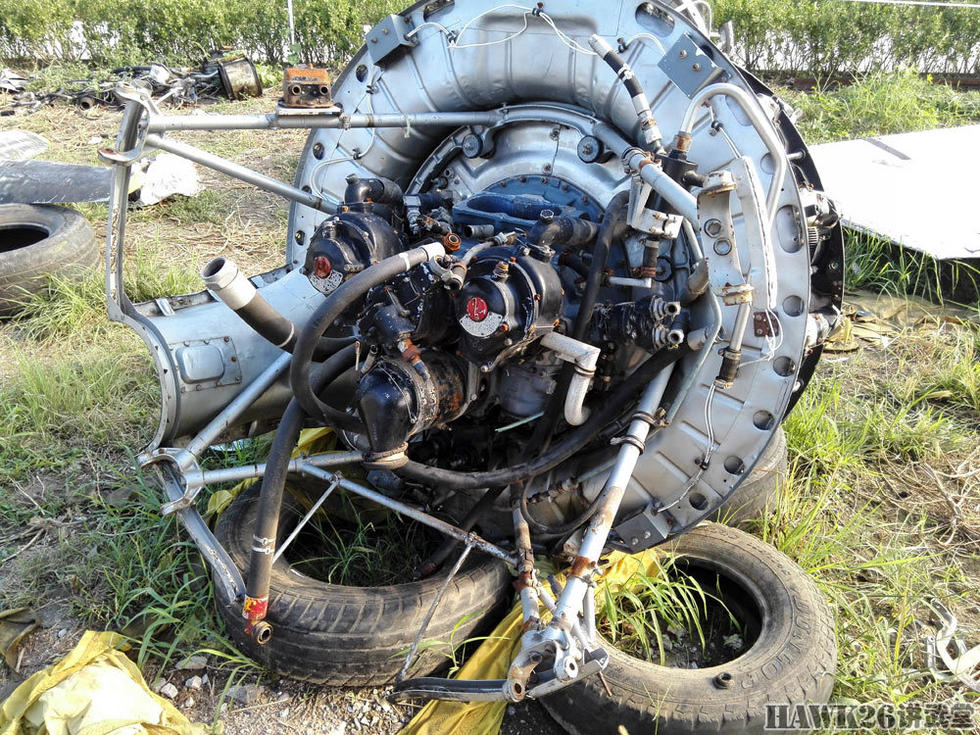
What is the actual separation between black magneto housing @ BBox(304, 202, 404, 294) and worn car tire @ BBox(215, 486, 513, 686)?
920 millimetres

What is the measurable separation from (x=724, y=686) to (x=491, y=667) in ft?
2.18

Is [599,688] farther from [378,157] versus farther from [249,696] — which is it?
[378,157]

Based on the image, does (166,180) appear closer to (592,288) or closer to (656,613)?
(592,288)

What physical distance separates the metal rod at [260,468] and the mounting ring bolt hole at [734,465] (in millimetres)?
1132

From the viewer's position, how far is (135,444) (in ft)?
11.1

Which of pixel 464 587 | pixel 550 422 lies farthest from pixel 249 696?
pixel 550 422

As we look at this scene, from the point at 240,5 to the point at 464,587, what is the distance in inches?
366

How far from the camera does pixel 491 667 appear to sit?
2.37m

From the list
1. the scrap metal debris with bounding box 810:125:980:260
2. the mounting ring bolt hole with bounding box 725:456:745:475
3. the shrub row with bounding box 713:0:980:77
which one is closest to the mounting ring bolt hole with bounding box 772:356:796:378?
the mounting ring bolt hole with bounding box 725:456:745:475

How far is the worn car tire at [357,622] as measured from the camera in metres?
2.29

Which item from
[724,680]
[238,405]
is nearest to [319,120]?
[238,405]

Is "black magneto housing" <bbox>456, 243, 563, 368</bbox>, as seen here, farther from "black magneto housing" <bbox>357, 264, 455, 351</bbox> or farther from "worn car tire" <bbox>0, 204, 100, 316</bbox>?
"worn car tire" <bbox>0, 204, 100, 316</bbox>

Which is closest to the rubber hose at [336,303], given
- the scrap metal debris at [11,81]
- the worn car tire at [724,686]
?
the worn car tire at [724,686]

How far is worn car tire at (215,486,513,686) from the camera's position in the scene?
2291 mm
